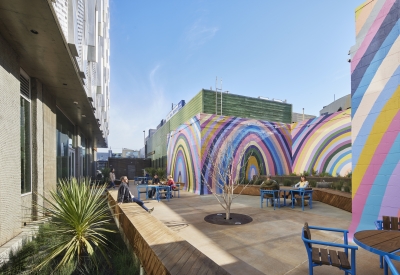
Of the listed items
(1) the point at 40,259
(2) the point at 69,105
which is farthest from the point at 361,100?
(2) the point at 69,105

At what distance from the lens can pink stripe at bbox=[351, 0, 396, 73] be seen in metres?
4.69

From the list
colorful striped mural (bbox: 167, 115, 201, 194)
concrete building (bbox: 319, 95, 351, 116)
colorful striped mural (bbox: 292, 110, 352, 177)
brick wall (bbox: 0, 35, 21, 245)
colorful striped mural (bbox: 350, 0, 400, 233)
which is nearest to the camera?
colorful striped mural (bbox: 350, 0, 400, 233)

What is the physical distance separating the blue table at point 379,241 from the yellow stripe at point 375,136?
212cm

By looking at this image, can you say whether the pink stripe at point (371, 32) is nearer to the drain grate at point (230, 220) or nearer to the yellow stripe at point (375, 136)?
the yellow stripe at point (375, 136)

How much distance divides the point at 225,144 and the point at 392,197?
9.56 metres

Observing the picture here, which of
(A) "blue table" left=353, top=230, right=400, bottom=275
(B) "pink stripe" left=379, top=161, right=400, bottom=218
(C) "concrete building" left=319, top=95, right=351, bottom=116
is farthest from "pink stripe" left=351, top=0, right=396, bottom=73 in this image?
(C) "concrete building" left=319, top=95, right=351, bottom=116

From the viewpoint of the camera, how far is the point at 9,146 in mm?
4957

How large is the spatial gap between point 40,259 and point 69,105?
Answer: 326 inches

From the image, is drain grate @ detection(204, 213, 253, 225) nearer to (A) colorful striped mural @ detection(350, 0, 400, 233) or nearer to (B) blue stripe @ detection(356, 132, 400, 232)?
(A) colorful striped mural @ detection(350, 0, 400, 233)

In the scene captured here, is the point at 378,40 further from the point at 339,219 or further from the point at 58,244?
the point at 58,244

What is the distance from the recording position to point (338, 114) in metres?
13.2

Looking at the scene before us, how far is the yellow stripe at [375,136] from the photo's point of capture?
4525 millimetres

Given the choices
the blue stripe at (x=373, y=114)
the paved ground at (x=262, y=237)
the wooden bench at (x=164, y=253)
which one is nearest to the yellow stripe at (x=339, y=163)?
the paved ground at (x=262, y=237)

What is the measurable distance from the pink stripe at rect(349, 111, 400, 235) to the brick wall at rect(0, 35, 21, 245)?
7.56 meters
